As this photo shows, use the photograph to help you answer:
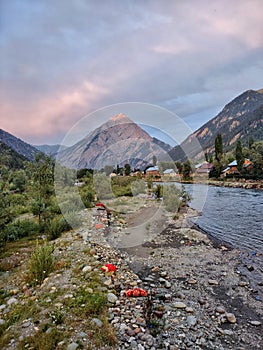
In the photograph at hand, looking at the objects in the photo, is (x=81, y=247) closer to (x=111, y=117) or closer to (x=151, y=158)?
(x=111, y=117)

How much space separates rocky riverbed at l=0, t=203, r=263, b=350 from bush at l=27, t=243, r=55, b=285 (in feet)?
0.82

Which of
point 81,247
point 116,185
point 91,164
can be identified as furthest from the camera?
point 116,185

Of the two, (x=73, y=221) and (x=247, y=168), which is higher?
(x=247, y=168)

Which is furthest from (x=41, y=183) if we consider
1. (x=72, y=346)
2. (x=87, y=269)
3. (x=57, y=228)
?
(x=72, y=346)

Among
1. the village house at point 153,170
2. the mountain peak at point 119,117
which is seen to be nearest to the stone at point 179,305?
the mountain peak at point 119,117

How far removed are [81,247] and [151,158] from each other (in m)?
9.92

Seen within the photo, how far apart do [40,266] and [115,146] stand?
956 cm

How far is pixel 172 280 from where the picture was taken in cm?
686

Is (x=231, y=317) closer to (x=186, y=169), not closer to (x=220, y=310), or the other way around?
(x=220, y=310)

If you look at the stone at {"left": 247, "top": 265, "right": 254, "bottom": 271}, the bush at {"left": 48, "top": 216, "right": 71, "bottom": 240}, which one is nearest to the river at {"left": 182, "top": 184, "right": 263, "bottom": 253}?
the stone at {"left": 247, "top": 265, "right": 254, "bottom": 271}

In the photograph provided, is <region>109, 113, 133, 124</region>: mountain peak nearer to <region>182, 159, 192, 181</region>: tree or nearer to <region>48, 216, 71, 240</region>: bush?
<region>48, 216, 71, 240</region>: bush

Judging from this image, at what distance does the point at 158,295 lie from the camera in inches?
233

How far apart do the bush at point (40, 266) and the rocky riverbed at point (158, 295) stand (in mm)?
251

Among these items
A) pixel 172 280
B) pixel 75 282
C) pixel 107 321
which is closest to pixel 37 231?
pixel 75 282
